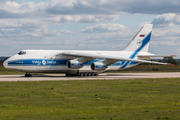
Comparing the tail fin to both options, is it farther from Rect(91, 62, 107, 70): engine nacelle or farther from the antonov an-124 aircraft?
Rect(91, 62, 107, 70): engine nacelle

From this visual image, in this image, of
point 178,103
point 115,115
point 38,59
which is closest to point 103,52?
point 38,59

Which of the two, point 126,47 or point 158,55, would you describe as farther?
point 126,47

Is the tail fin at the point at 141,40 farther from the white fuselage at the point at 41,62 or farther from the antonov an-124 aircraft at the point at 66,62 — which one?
the white fuselage at the point at 41,62

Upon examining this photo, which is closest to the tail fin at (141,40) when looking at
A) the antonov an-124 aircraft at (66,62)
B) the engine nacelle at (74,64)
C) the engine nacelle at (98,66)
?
the antonov an-124 aircraft at (66,62)

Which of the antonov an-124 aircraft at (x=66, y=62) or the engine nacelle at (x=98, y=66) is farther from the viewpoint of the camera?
the engine nacelle at (x=98, y=66)

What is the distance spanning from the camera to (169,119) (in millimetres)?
8617

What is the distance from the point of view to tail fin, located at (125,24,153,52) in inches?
1558

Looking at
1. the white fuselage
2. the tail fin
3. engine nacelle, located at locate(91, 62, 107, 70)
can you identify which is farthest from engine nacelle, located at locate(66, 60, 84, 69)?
the tail fin

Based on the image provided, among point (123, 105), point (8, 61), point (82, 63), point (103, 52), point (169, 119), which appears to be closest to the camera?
point (169, 119)

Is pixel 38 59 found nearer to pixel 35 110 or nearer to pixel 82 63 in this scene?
pixel 82 63

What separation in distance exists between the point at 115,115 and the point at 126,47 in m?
31.3

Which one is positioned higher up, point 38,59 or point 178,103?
point 38,59

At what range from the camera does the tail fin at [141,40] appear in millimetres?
39562

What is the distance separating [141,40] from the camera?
39750 millimetres
